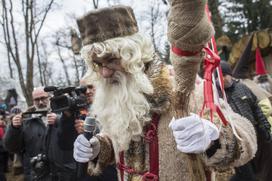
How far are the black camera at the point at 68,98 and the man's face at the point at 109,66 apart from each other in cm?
55

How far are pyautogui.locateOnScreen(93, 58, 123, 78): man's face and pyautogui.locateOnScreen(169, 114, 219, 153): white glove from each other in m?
0.83

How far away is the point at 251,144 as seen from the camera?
212 cm

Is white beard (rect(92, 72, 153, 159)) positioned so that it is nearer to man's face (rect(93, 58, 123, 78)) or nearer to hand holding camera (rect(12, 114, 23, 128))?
man's face (rect(93, 58, 123, 78))

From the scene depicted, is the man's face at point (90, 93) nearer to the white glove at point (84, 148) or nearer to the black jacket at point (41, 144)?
the white glove at point (84, 148)

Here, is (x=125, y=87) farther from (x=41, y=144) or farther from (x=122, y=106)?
(x=41, y=144)

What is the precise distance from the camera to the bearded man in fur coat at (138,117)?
2.05 meters

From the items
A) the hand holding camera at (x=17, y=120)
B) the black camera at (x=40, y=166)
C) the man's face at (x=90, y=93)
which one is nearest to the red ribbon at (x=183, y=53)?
the man's face at (x=90, y=93)

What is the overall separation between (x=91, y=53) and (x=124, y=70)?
22cm

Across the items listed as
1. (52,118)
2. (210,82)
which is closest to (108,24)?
(210,82)

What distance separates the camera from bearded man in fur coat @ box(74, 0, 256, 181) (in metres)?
2.05

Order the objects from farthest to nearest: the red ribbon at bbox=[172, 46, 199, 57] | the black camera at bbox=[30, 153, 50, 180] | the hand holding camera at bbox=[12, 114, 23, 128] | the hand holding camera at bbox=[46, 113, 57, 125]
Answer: the hand holding camera at bbox=[12, 114, 23, 128]
the black camera at bbox=[30, 153, 50, 180]
the hand holding camera at bbox=[46, 113, 57, 125]
the red ribbon at bbox=[172, 46, 199, 57]

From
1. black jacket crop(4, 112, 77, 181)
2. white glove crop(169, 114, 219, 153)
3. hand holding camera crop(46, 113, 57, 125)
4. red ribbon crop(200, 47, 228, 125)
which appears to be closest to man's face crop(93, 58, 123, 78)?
red ribbon crop(200, 47, 228, 125)

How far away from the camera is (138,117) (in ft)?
8.39

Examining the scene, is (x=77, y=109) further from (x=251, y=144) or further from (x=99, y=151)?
(x=251, y=144)
